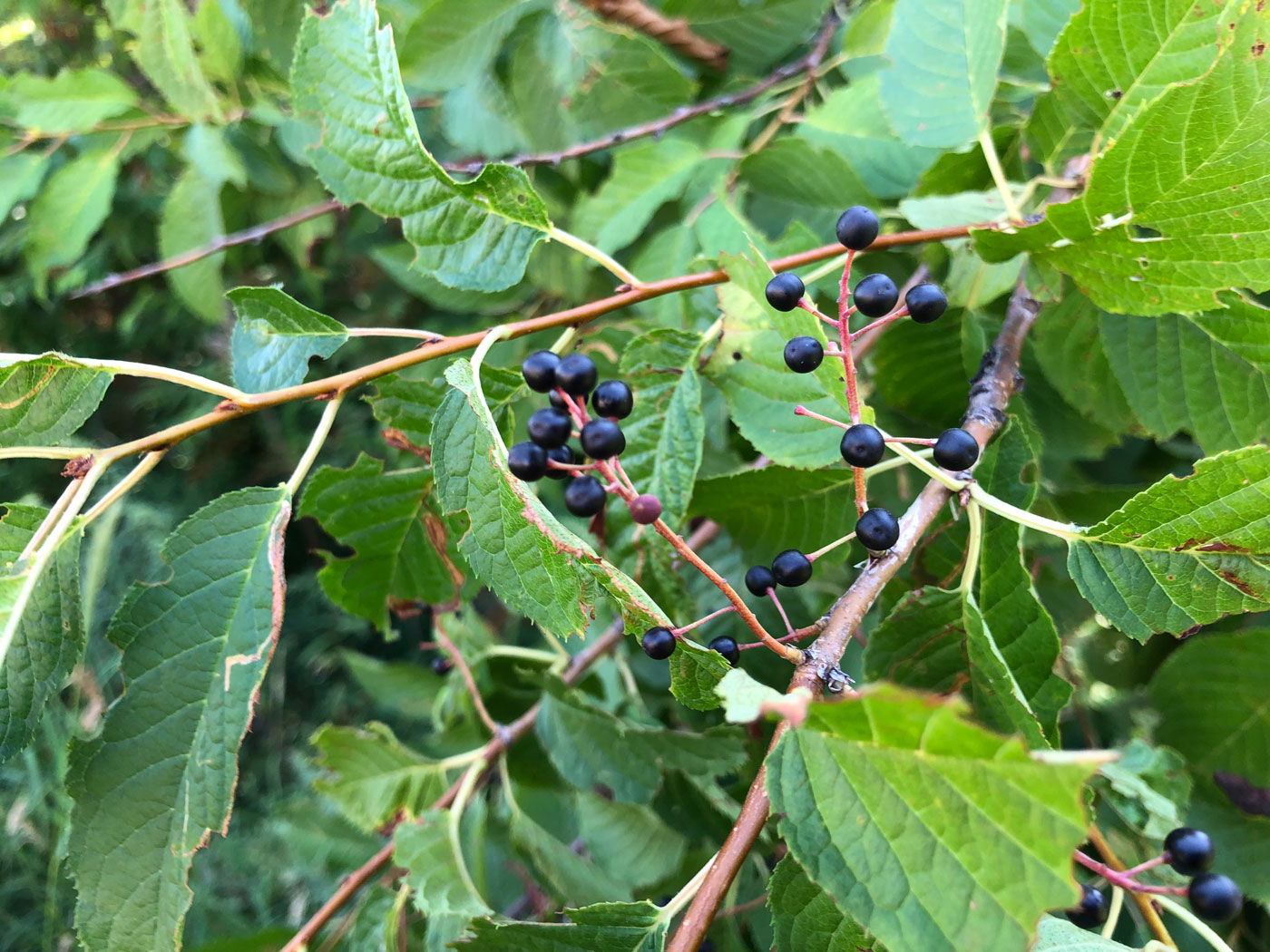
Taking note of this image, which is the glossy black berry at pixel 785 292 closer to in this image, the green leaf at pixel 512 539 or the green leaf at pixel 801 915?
the green leaf at pixel 512 539

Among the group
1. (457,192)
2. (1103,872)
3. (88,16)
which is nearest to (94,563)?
(88,16)

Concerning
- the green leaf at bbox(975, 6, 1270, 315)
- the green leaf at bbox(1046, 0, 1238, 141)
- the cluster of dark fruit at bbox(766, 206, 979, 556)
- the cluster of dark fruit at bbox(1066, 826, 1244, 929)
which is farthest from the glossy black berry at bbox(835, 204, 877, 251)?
the cluster of dark fruit at bbox(1066, 826, 1244, 929)

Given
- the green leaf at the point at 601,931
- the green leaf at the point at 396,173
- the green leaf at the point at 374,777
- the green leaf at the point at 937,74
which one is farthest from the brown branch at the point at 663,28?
the green leaf at the point at 601,931

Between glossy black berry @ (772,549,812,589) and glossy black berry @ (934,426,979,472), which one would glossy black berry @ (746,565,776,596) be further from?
glossy black berry @ (934,426,979,472)

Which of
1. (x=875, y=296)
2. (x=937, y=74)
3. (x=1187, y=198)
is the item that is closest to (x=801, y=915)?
(x=875, y=296)

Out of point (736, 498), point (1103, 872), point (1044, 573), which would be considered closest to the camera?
point (1103, 872)

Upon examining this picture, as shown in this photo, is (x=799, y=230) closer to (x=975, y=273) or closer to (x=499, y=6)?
(x=975, y=273)
